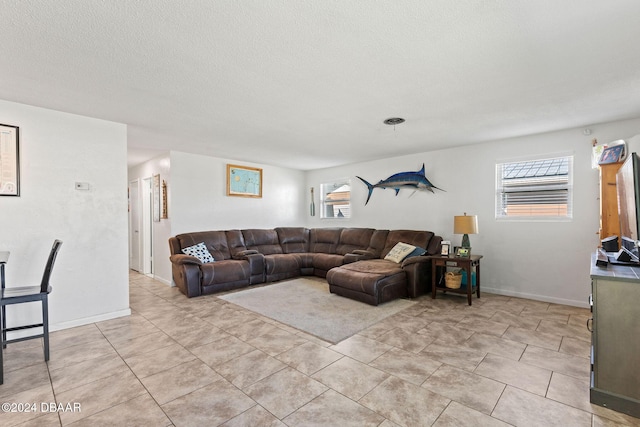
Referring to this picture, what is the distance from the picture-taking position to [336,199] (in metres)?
6.84

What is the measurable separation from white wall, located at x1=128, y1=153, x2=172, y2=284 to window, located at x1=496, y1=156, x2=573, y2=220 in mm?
5374

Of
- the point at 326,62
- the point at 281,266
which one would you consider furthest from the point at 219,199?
the point at 326,62

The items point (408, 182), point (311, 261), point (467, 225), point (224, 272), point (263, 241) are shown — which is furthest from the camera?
point (263, 241)

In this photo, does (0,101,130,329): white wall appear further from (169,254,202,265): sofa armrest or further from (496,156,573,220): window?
(496,156,573,220): window

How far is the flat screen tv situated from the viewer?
78.7 inches

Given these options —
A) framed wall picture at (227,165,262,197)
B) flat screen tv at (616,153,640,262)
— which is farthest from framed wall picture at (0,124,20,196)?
flat screen tv at (616,153,640,262)

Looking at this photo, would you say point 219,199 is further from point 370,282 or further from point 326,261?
point 370,282

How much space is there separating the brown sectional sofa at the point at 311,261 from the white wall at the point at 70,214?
3.40 feet

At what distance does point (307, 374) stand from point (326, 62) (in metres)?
2.35

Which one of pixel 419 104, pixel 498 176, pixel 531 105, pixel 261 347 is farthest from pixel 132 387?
pixel 498 176

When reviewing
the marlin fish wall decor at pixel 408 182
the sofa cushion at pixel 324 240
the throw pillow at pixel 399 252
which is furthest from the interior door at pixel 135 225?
the throw pillow at pixel 399 252

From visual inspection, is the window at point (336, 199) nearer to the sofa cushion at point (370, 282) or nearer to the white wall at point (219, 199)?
the white wall at point (219, 199)

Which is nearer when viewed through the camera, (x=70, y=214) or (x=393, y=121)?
(x=70, y=214)

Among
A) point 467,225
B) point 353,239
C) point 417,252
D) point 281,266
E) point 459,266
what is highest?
point 467,225
